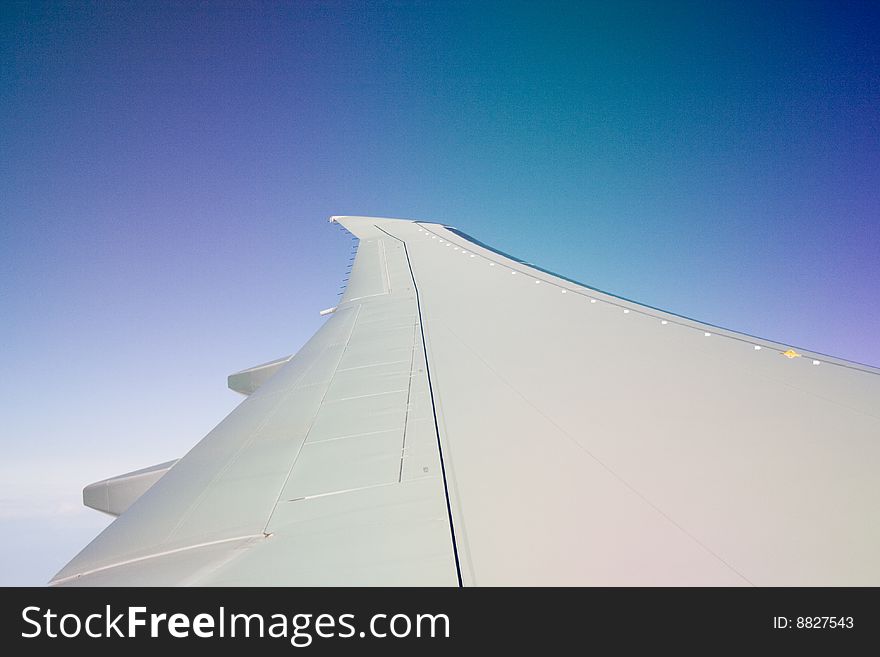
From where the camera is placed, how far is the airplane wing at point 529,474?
1.38 metres

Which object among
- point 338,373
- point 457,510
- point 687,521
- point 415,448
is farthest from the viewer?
point 338,373

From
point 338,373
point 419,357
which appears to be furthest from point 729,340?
point 338,373

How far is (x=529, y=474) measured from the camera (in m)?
1.83

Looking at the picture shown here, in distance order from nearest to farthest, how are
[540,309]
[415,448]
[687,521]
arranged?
[687,521], [415,448], [540,309]

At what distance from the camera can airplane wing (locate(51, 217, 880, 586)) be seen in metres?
1.38
